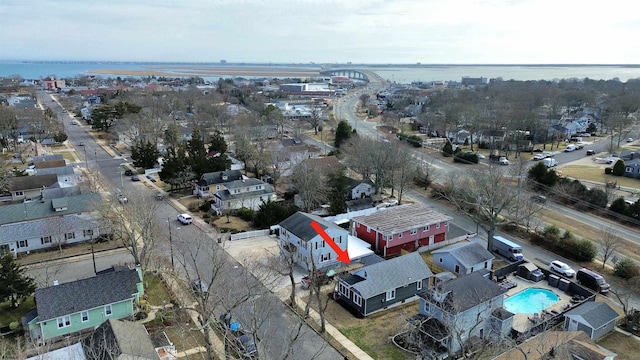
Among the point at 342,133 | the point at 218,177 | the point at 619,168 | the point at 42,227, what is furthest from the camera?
the point at 342,133

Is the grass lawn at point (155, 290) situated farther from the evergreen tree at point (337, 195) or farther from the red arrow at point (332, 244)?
the evergreen tree at point (337, 195)

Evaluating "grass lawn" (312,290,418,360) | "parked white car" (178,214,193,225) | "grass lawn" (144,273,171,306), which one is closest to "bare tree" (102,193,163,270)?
"grass lawn" (144,273,171,306)

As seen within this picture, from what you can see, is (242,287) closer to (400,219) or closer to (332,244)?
(332,244)

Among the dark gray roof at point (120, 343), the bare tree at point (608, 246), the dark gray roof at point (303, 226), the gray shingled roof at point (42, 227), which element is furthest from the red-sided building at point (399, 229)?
the gray shingled roof at point (42, 227)

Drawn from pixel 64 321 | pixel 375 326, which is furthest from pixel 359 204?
pixel 64 321

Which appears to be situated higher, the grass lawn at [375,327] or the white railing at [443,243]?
the white railing at [443,243]

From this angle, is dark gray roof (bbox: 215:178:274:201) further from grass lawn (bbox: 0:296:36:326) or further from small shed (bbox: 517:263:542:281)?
small shed (bbox: 517:263:542:281)
